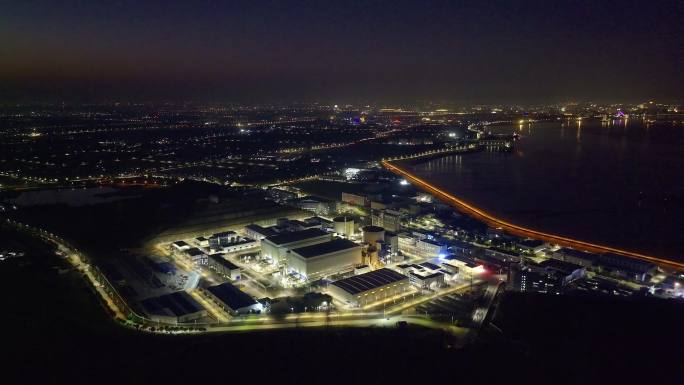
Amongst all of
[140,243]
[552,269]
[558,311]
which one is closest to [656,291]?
[552,269]

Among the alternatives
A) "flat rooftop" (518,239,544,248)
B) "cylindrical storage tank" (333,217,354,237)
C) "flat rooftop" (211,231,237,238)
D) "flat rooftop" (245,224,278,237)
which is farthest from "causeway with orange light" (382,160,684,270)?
→ "flat rooftop" (211,231,237,238)

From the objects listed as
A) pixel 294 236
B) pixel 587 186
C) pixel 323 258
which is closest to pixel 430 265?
pixel 323 258

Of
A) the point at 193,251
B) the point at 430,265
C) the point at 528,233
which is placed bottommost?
the point at 528,233

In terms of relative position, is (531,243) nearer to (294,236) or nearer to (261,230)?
(294,236)

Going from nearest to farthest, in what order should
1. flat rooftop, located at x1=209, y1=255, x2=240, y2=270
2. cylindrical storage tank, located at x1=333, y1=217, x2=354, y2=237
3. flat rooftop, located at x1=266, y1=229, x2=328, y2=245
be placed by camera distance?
flat rooftop, located at x1=209, y1=255, x2=240, y2=270, flat rooftop, located at x1=266, y1=229, x2=328, y2=245, cylindrical storage tank, located at x1=333, y1=217, x2=354, y2=237

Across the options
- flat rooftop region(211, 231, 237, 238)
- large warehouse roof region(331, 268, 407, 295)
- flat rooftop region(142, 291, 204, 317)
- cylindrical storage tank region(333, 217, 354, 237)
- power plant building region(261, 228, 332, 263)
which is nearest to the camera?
flat rooftop region(142, 291, 204, 317)

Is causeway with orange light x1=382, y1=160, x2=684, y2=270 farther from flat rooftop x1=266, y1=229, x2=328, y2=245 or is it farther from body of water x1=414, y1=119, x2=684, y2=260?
flat rooftop x1=266, y1=229, x2=328, y2=245
